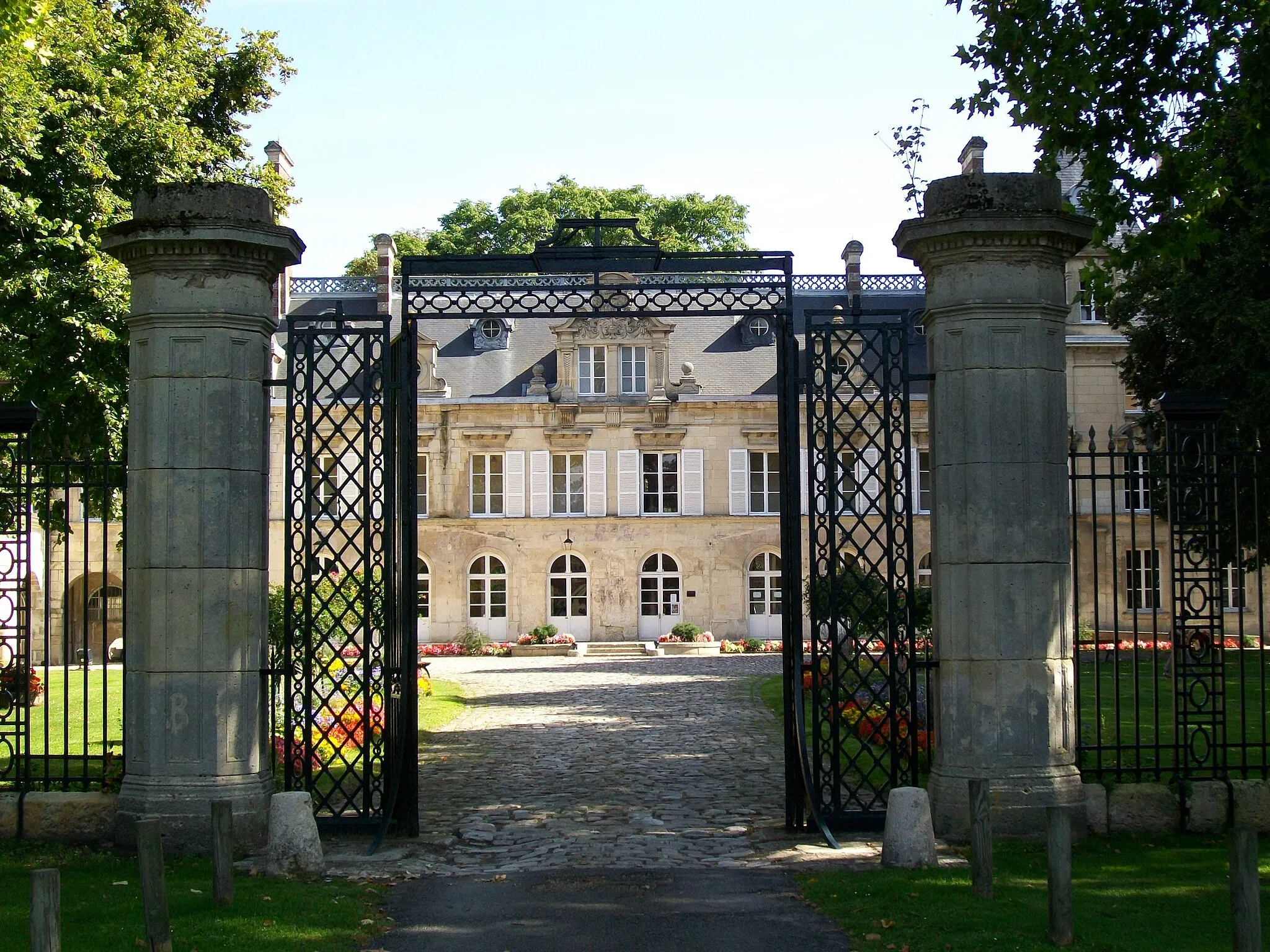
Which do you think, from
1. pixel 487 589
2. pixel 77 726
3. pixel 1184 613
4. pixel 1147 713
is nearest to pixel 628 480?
pixel 487 589


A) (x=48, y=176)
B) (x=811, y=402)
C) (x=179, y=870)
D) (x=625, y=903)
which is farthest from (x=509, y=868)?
(x=48, y=176)

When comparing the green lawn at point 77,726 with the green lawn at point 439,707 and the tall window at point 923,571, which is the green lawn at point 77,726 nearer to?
the green lawn at point 439,707

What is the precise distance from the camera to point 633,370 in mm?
36625

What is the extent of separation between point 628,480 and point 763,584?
4.68m

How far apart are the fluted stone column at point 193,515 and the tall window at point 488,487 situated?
28.3 metres

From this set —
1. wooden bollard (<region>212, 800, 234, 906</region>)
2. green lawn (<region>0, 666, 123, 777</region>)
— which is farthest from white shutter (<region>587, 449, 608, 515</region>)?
wooden bollard (<region>212, 800, 234, 906</region>)

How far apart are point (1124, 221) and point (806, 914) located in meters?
6.71

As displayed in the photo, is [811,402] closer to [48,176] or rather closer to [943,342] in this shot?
[943,342]

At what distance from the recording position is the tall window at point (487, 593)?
3616cm

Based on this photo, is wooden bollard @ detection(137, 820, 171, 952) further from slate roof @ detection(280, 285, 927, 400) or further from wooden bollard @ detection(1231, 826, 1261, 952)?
slate roof @ detection(280, 285, 927, 400)

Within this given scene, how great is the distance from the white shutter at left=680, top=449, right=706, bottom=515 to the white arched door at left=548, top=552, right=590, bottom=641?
3343mm

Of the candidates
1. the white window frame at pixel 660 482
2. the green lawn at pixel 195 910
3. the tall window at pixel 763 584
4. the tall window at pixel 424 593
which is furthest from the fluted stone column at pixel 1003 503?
the tall window at pixel 424 593

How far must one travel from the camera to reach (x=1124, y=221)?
10750 mm

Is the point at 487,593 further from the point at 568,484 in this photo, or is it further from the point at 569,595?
the point at 568,484
